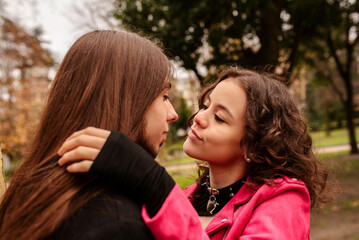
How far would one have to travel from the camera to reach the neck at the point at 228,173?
2.24 m

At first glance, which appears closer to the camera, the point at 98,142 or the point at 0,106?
the point at 98,142

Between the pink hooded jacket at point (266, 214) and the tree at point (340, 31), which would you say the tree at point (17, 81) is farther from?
the pink hooded jacket at point (266, 214)

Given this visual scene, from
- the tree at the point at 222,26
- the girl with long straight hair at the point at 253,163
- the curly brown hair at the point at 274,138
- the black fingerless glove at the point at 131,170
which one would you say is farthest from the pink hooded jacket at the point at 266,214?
the tree at the point at 222,26

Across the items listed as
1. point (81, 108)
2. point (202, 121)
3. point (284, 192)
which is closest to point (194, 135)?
point (202, 121)

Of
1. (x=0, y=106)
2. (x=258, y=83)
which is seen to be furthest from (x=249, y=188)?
(x=0, y=106)

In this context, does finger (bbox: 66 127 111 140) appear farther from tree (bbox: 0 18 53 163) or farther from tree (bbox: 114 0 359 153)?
tree (bbox: 0 18 53 163)

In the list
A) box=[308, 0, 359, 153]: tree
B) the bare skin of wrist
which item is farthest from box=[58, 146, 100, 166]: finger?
box=[308, 0, 359, 153]: tree

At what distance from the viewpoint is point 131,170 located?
1.22 m

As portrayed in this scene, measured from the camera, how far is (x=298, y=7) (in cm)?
890

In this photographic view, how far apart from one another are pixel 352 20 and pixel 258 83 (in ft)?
40.2

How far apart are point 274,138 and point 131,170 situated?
1279mm

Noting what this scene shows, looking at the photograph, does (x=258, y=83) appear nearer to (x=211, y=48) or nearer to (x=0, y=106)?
(x=211, y=48)

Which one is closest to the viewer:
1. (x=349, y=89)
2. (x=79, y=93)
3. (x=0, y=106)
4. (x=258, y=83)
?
(x=79, y=93)

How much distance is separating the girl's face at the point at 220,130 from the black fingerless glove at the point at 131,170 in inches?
34.4
